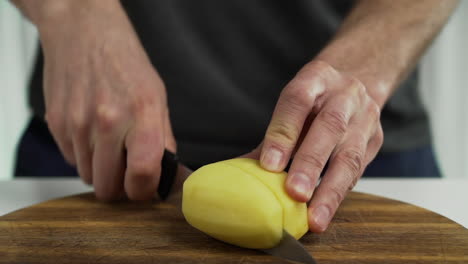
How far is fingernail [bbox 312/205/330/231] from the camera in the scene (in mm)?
1060

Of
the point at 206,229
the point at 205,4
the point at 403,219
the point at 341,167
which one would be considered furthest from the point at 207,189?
the point at 205,4

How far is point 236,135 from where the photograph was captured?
185 centimetres

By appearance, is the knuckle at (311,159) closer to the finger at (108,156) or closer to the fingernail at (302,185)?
the fingernail at (302,185)

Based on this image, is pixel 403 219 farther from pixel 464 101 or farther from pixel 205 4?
pixel 464 101

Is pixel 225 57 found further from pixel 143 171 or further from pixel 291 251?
pixel 291 251

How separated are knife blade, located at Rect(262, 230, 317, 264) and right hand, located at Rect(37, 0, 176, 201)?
41cm

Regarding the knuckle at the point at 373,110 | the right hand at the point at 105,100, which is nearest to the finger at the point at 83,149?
the right hand at the point at 105,100

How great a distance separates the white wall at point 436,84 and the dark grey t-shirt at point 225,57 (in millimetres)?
1871

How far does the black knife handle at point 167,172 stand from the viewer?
1308 millimetres

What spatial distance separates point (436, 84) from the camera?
139 inches

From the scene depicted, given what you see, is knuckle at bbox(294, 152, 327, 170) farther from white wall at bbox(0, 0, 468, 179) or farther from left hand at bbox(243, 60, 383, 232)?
white wall at bbox(0, 0, 468, 179)

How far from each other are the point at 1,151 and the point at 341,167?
3229 millimetres

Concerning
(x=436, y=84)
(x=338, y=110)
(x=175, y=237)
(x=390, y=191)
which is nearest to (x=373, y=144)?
(x=338, y=110)

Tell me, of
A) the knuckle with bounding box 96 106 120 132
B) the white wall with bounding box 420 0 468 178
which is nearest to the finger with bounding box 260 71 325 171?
the knuckle with bounding box 96 106 120 132
